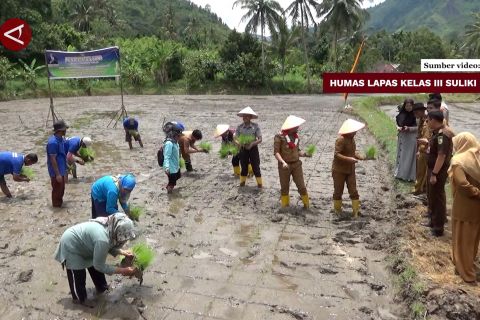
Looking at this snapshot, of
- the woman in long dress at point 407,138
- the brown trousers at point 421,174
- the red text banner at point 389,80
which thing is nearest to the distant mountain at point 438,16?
the red text banner at point 389,80

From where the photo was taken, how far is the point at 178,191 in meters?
8.60

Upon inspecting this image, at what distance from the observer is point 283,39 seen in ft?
139

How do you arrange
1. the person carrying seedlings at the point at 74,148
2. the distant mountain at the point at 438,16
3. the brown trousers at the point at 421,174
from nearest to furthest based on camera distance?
1. the brown trousers at the point at 421,174
2. the person carrying seedlings at the point at 74,148
3. the distant mountain at the point at 438,16

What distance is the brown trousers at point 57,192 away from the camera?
7.58 m

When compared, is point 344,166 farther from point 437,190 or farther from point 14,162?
point 14,162

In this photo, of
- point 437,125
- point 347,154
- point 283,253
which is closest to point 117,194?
point 283,253

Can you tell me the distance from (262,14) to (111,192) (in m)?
38.7

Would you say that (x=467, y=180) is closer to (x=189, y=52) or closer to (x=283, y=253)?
(x=283, y=253)

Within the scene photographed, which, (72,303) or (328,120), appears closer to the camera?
(72,303)

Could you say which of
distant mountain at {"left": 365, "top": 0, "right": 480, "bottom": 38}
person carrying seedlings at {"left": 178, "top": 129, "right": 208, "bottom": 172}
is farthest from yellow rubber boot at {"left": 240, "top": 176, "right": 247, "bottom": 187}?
distant mountain at {"left": 365, "top": 0, "right": 480, "bottom": 38}

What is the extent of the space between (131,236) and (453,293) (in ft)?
10.6

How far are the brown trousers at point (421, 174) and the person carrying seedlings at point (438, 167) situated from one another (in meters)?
1.33

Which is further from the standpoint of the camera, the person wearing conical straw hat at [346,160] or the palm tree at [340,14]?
the palm tree at [340,14]

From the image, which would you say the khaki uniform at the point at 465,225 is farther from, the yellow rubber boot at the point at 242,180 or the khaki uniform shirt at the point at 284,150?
the yellow rubber boot at the point at 242,180
